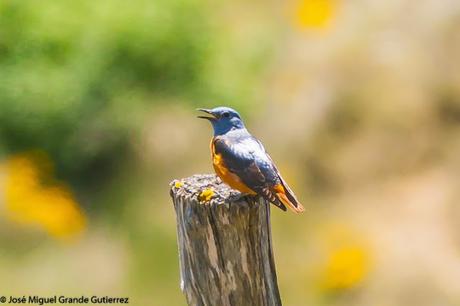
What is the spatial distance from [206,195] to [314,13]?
9.27 metres

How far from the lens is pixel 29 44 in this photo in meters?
11.5

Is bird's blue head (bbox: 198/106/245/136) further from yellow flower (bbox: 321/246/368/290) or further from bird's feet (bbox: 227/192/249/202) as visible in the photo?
yellow flower (bbox: 321/246/368/290)

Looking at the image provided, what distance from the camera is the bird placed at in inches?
168

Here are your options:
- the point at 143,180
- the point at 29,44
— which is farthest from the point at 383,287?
the point at 29,44

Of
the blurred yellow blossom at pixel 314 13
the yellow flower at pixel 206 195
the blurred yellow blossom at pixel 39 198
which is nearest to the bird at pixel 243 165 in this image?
the yellow flower at pixel 206 195

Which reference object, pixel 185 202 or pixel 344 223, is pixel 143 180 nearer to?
pixel 344 223

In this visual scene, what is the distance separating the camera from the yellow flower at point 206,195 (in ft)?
13.5

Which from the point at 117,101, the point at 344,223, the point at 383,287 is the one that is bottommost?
the point at 383,287

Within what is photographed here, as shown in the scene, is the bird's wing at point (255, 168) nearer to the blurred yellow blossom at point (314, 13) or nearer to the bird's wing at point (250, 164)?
the bird's wing at point (250, 164)

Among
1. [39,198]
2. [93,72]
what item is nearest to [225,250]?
[39,198]

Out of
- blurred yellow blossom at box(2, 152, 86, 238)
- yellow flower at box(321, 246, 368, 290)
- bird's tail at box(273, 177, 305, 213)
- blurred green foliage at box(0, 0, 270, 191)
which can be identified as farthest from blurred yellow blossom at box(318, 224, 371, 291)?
bird's tail at box(273, 177, 305, 213)

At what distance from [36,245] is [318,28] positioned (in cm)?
445

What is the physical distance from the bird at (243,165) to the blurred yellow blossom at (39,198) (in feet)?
20.2

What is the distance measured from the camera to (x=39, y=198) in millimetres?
11023
